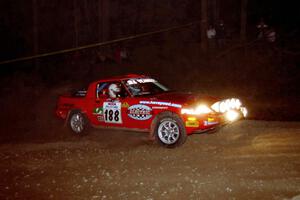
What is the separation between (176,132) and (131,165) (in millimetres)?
1644

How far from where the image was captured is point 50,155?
33.1 feet

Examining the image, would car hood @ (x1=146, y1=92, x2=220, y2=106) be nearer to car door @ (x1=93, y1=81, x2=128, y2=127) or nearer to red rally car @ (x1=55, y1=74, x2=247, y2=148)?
red rally car @ (x1=55, y1=74, x2=247, y2=148)

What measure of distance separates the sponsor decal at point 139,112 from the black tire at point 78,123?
1744 mm

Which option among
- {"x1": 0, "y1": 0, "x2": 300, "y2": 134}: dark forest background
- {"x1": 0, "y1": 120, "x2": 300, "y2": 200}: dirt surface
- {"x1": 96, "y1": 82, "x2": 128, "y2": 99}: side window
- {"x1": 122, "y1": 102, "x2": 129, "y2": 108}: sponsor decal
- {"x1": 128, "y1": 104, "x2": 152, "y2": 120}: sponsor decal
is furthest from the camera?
{"x1": 0, "y1": 0, "x2": 300, "y2": 134}: dark forest background

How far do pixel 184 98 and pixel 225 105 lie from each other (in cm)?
88

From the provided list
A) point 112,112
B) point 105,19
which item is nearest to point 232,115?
point 112,112

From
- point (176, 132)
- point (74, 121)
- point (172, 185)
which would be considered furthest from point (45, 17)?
point (172, 185)

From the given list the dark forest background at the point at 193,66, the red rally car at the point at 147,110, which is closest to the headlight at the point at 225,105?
the red rally car at the point at 147,110

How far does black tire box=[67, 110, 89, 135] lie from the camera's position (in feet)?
39.8

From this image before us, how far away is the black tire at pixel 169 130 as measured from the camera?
32.7 ft

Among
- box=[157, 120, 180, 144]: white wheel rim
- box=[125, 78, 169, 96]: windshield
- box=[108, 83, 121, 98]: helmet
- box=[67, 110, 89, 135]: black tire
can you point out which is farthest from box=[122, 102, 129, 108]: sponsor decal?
box=[67, 110, 89, 135]: black tire

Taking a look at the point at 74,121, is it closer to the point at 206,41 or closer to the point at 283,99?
the point at 283,99

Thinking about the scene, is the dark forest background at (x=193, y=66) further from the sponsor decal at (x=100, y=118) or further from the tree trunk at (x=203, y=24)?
the sponsor decal at (x=100, y=118)

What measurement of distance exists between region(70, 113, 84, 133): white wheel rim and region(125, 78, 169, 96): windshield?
183cm
